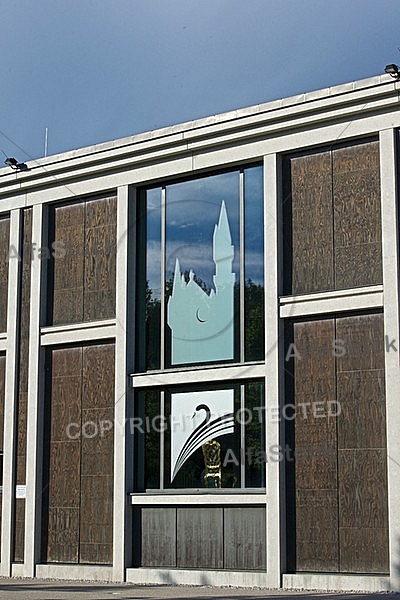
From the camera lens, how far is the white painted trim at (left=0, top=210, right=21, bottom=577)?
2589cm

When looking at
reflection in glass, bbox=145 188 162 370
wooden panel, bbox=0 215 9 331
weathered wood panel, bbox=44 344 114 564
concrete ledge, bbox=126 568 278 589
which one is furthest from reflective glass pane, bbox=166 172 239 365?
wooden panel, bbox=0 215 9 331

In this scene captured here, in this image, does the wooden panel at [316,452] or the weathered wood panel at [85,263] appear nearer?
the wooden panel at [316,452]

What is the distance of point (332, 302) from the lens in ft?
70.9

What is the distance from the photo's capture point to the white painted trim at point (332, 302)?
69.3 ft

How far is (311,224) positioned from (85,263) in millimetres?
6048

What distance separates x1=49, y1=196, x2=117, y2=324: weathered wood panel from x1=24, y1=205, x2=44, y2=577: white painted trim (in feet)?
1.27

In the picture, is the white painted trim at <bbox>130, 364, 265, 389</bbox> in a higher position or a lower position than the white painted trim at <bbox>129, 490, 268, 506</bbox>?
higher

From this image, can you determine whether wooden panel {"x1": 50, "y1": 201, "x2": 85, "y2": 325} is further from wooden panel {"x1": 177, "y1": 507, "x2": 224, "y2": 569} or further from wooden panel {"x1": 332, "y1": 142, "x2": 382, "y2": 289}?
wooden panel {"x1": 332, "y1": 142, "x2": 382, "y2": 289}

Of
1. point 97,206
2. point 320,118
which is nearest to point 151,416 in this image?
point 97,206

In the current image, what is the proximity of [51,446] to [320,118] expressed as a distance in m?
9.74

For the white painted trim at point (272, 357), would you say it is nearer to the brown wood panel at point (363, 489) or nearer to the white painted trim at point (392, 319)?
the brown wood panel at point (363, 489)

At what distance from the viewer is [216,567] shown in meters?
22.7

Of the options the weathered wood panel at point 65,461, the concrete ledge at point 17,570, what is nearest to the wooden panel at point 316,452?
the weathered wood panel at point 65,461

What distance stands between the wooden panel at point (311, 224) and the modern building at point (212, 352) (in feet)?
0.14
